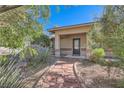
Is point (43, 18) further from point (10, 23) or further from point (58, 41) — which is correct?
point (58, 41)

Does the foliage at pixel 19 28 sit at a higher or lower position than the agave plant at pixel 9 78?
higher

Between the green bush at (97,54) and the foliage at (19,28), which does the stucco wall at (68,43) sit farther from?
the foliage at (19,28)

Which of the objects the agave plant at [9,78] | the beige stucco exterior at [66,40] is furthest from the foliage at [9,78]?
the beige stucco exterior at [66,40]

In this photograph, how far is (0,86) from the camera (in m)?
2.01

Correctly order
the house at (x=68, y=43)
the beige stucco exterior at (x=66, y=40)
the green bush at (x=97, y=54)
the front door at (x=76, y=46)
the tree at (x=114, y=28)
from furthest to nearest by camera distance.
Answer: the front door at (x=76, y=46) < the house at (x=68, y=43) < the beige stucco exterior at (x=66, y=40) < the green bush at (x=97, y=54) < the tree at (x=114, y=28)

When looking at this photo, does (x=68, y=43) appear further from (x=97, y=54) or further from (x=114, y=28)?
(x=114, y=28)

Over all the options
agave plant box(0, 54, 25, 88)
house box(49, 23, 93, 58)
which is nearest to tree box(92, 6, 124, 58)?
agave plant box(0, 54, 25, 88)

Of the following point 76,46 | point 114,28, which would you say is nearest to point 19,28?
point 114,28

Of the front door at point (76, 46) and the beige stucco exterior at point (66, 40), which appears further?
the front door at point (76, 46)

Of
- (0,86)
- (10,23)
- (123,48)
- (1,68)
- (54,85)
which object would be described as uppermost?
(10,23)

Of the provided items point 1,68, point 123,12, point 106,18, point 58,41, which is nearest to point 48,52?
point 58,41

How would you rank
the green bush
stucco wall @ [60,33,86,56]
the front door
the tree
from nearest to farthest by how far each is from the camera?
1. the tree
2. the green bush
3. stucco wall @ [60,33,86,56]
4. the front door

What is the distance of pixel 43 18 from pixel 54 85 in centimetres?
166

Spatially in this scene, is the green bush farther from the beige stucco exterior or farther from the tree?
the beige stucco exterior
